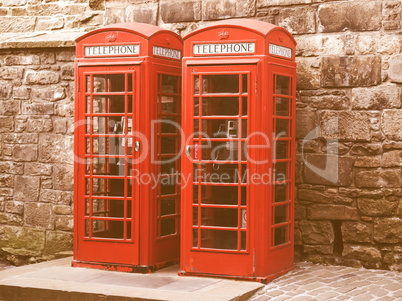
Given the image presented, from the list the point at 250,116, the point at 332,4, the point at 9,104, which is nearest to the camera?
the point at 250,116

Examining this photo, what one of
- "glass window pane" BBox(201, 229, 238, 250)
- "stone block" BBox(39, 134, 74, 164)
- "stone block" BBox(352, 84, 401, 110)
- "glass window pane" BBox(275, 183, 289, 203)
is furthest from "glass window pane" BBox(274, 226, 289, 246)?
"stone block" BBox(39, 134, 74, 164)

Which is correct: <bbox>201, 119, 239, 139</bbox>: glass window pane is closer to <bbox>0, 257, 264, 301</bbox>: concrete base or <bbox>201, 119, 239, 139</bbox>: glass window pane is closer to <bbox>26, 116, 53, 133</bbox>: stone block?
<bbox>0, 257, 264, 301</bbox>: concrete base

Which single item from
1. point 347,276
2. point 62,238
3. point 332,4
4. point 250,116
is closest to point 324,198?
point 347,276

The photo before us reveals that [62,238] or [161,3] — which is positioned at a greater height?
[161,3]

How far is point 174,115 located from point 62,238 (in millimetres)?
2498

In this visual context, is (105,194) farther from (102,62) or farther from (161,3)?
(161,3)

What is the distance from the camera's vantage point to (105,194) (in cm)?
696

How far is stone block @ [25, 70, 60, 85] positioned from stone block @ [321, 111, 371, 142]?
11.2 ft

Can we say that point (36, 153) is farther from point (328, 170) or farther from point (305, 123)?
point (328, 170)

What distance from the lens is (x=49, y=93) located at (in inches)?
328

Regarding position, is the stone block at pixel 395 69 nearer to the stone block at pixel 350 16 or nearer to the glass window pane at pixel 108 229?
the stone block at pixel 350 16

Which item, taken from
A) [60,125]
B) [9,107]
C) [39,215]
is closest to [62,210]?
[39,215]

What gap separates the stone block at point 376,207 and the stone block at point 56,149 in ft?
11.7

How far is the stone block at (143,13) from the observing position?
25.9ft
